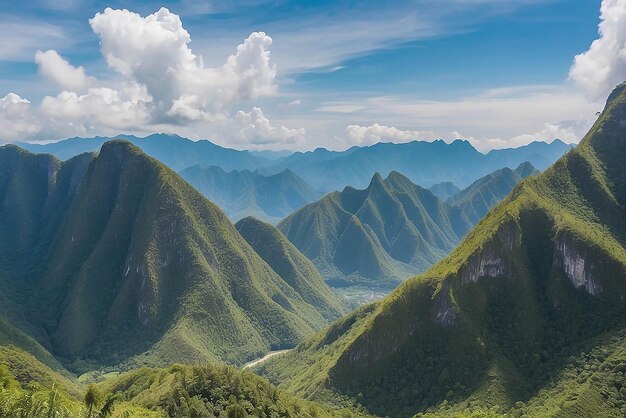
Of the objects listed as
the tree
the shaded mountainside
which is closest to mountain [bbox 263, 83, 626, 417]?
the shaded mountainside

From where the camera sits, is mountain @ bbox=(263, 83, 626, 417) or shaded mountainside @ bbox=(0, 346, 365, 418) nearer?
shaded mountainside @ bbox=(0, 346, 365, 418)

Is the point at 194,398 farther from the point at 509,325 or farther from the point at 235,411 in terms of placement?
the point at 509,325

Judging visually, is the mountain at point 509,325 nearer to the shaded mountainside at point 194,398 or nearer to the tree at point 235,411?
the shaded mountainside at point 194,398

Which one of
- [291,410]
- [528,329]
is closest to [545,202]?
[528,329]

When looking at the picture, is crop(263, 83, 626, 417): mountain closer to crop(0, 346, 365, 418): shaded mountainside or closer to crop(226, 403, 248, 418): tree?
crop(0, 346, 365, 418): shaded mountainside

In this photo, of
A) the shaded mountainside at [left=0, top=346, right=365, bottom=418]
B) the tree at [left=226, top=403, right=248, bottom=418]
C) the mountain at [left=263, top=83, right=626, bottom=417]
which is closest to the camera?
the shaded mountainside at [left=0, top=346, right=365, bottom=418]

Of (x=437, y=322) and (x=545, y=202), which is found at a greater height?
(x=545, y=202)

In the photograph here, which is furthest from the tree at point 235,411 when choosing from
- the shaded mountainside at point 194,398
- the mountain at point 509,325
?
the mountain at point 509,325

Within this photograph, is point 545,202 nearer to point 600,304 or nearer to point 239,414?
point 600,304

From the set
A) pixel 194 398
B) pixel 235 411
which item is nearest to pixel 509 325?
pixel 235 411
